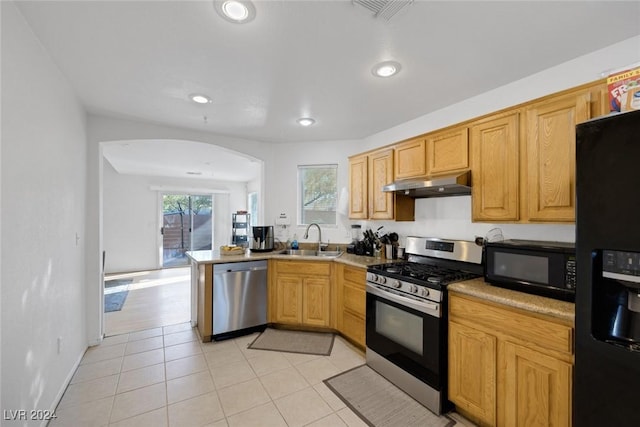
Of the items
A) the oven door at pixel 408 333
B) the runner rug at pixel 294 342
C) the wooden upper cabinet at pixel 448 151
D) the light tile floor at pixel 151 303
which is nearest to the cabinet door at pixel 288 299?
the runner rug at pixel 294 342

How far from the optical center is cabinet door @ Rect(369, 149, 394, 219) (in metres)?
2.91

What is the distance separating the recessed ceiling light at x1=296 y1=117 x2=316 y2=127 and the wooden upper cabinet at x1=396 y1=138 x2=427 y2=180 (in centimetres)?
102

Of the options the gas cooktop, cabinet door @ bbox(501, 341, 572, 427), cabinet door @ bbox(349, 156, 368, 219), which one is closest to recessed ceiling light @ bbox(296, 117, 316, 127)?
cabinet door @ bbox(349, 156, 368, 219)

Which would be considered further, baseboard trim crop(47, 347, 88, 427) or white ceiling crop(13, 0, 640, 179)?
baseboard trim crop(47, 347, 88, 427)

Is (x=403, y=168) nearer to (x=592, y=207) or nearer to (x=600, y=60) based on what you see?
(x=600, y=60)

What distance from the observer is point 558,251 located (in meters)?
1.59

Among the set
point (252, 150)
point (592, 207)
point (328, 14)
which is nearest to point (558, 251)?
point (592, 207)

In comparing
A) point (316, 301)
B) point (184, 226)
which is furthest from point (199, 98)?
point (184, 226)

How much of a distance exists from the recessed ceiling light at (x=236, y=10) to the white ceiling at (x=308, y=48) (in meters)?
0.04

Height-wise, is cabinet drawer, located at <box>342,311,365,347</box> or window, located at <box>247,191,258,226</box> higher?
window, located at <box>247,191,258,226</box>

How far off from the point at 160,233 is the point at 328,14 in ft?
23.0

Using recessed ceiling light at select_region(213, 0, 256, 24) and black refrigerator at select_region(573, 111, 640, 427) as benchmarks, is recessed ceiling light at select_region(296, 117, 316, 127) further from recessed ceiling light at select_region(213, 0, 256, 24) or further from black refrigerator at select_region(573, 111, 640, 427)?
black refrigerator at select_region(573, 111, 640, 427)

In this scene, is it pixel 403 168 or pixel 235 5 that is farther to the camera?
pixel 403 168

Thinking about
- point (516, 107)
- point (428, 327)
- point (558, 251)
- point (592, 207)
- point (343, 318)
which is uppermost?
point (516, 107)
